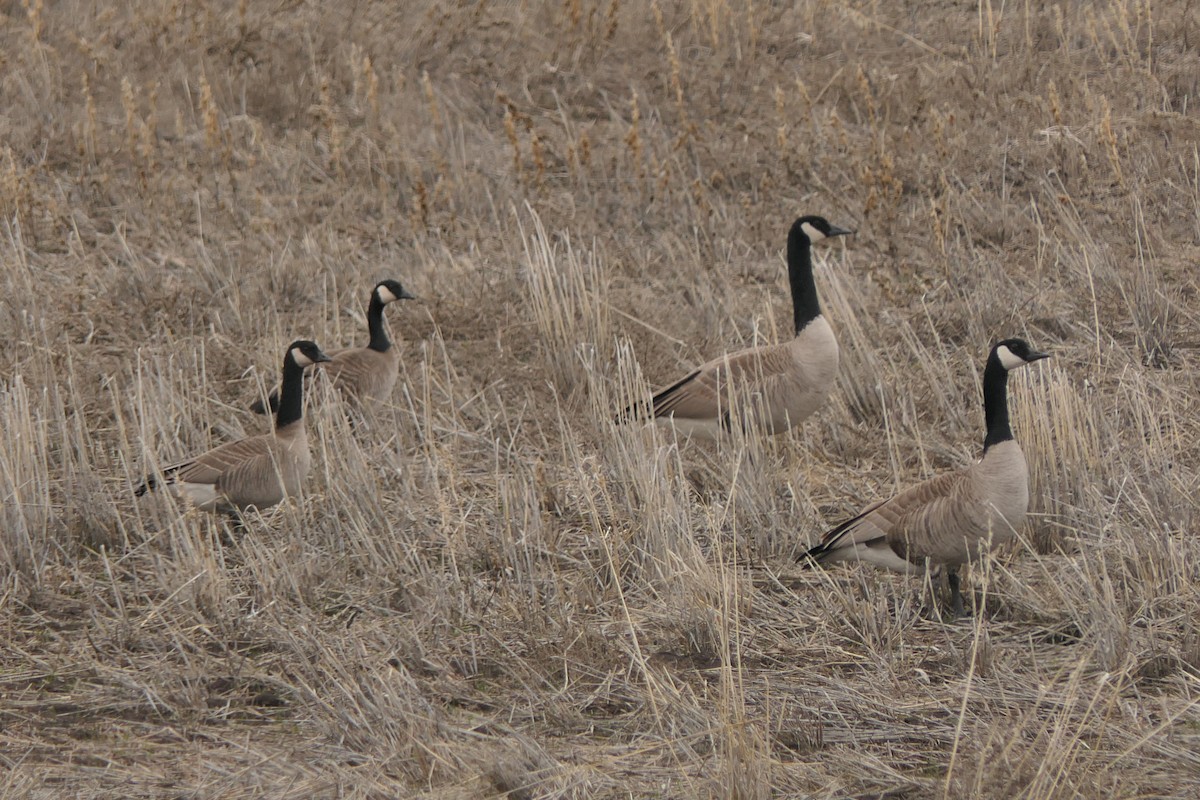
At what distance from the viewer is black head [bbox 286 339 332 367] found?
22.1 feet

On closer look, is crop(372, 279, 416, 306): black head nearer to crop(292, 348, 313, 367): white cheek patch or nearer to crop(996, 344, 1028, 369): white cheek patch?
crop(292, 348, 313, 367): white cheek patch

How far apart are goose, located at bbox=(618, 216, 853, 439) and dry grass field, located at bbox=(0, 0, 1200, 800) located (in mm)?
192

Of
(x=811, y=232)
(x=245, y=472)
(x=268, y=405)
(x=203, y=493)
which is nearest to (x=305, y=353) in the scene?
(x=268, y=405)

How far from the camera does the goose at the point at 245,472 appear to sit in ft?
20.6

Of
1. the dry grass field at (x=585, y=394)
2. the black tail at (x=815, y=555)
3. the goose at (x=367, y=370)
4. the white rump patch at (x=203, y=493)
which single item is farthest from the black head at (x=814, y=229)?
the white rump patch at (x=203, y=493)

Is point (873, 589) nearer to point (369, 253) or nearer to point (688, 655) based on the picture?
point (688, 655)

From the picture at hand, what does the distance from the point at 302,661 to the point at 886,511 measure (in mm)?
2097

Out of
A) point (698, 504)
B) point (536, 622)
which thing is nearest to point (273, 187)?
point (698, 504)

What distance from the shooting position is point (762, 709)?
14.9ft

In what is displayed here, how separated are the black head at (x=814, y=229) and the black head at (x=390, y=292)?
217 centimetres

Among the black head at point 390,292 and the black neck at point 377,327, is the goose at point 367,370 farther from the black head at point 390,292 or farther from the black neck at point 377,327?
the black head at point 390,292

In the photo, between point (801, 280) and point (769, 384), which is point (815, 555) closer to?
point (769, 384)

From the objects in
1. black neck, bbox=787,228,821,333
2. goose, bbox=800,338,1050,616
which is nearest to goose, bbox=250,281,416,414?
black neck, bbox=787,228,821,333

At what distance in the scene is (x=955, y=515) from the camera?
518cm
